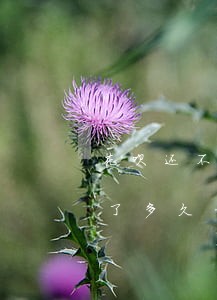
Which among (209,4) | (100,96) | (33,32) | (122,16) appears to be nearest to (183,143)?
(209,4)

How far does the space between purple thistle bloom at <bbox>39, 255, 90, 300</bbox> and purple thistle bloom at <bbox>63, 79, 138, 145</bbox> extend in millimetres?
1054

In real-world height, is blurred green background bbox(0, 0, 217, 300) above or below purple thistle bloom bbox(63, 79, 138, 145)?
above

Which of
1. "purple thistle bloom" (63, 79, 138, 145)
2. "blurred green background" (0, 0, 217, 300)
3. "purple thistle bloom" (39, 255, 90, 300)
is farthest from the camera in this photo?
"blurred green background" (0, 0, 217, 300)

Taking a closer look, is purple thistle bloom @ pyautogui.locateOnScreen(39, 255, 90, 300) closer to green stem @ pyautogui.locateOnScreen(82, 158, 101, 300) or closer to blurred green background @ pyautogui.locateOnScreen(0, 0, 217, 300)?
blurred green background @ pyautogui.locateOnScreen(0, 0, 217, 300)

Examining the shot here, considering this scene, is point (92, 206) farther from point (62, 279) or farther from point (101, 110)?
point (62, 279)

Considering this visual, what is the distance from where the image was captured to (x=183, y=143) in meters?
1.43

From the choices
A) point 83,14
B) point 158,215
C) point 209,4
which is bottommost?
point 209,4

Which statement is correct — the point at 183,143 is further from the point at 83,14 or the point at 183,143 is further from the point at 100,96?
the point at 83,14

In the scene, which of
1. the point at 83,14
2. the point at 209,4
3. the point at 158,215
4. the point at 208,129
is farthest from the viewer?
the point at 158,215

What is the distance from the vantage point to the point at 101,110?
692 millimetres

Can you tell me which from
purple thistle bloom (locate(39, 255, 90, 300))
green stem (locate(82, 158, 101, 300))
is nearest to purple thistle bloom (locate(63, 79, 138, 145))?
green stem (locate(82, 158, 101, 300))

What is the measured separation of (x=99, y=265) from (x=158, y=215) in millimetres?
2098

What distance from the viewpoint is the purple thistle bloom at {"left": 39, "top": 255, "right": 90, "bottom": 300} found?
1809 mm

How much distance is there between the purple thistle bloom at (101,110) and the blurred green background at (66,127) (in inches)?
44.6
